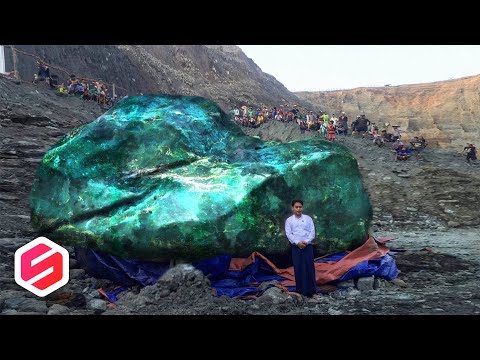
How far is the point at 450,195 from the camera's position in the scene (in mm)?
9852

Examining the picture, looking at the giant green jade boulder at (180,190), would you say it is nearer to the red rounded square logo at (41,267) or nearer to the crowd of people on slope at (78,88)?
the red rounded square logo at (41,267)

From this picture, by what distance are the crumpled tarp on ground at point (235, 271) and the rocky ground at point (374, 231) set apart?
116 millimetres

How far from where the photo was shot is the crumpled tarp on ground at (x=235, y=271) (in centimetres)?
475

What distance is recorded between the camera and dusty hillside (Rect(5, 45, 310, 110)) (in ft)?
45.9

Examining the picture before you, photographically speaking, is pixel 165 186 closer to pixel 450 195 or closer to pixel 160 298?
pixel 160 298

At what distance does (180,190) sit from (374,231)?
4.79 meters

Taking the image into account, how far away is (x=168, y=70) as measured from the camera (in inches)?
877

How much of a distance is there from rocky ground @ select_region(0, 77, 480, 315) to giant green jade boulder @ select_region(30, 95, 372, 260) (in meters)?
0.44

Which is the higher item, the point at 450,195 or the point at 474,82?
the point at 474,82

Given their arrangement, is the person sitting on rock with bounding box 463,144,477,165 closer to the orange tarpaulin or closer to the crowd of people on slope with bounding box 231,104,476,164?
the crowd of people on slope with bounding box 231,104,476,164

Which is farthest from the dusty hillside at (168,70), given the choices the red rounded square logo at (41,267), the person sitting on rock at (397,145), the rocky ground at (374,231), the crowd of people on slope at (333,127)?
the red rounded square logo at (41,267)

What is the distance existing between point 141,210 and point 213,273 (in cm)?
94

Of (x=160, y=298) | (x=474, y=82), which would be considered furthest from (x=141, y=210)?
(x=474, y=82)

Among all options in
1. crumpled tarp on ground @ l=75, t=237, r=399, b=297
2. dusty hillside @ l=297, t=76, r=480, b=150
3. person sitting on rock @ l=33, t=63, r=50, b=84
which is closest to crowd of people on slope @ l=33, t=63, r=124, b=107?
person sitting on rock @ l=33, t=63, r=50, b=84
